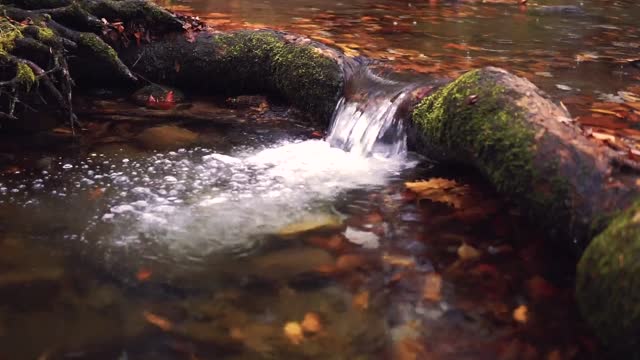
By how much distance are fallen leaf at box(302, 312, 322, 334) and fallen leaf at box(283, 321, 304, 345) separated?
3 cm

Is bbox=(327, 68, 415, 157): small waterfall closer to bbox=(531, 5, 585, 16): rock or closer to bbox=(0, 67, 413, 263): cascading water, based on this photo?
bbox=(0, 67, 413, 263): cascading water

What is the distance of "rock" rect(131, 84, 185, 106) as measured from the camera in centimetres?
608

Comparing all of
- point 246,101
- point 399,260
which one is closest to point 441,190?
point 399,260

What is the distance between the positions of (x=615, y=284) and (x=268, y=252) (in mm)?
1824

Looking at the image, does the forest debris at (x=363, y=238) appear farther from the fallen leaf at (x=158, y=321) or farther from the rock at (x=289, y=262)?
the fallen leaf at (x=158, y=321)

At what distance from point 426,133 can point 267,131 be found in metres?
1.65

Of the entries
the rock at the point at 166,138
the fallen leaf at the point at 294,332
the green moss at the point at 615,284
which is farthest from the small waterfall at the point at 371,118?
the fallen leaf at the point at 294,332

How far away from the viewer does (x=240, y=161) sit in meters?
4.73

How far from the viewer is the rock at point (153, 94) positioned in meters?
6.08

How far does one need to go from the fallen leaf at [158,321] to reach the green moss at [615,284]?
1.95 m

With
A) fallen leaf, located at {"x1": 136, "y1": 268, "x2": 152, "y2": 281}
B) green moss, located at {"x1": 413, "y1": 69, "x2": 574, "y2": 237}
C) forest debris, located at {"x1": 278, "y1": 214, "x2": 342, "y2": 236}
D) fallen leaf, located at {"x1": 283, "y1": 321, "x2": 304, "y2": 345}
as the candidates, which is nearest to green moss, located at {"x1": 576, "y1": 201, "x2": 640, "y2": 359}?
green moss, located at {"x1": 413, "y1": 69, "x2": 574, "y2": 237}

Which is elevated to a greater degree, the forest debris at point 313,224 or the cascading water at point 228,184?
the cascading water at point 228,184

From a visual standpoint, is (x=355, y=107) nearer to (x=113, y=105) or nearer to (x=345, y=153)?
(x=345, y=153)

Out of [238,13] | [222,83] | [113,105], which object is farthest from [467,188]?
[238,13]
